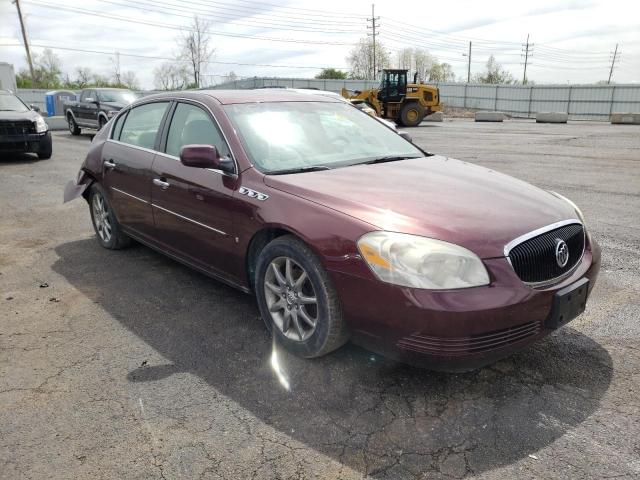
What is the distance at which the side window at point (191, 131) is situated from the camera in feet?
12.3

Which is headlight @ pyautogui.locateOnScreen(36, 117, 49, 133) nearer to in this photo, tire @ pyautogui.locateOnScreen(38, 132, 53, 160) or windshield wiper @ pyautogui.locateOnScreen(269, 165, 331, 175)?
tire @ pyautogui.locateOnScreen(38, 132, 53, 160)

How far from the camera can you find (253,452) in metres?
2.36

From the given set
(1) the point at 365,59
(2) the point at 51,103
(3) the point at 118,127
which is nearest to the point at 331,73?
(1) the point at 365,59

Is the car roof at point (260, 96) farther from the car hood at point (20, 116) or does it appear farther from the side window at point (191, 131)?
the car hood at point (20, 116)

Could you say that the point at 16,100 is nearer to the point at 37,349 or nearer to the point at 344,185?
the point at 37,349

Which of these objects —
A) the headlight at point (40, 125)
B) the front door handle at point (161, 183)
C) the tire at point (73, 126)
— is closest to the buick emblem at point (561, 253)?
the front door handle at point (161, 183)

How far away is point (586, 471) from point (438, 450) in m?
0.60

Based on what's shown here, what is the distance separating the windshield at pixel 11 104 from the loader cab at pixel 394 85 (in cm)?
1715

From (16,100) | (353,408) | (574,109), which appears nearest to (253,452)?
(353,408)

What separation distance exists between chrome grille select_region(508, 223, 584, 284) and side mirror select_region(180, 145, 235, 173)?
1846mm

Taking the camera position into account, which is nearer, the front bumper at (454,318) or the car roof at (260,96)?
the front bumper at (454,318)

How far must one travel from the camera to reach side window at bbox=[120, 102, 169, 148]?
14.5 ft

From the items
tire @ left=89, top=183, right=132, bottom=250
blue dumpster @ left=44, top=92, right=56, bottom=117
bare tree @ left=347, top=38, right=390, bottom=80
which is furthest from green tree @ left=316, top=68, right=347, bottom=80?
tire @ left=89, top=183, right=132, bottom=250

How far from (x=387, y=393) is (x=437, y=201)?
1.08m
